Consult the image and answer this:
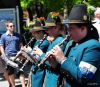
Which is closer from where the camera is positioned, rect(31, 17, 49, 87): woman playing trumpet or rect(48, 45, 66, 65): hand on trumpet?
rect(48, 45, 66, 65): hand on trumpet

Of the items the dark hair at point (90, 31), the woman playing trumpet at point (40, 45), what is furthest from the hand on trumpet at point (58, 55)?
the woman playing trumpet at point (40, 45)

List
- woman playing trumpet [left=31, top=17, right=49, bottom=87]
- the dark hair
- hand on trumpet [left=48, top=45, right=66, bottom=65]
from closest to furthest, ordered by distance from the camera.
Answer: hand on trumpet [left=48, top=45, right=66, bottom=65] → the dark hair → woman playing trumpet [left=31, top=17, right=49, bottom=87]

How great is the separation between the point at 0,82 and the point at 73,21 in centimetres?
830

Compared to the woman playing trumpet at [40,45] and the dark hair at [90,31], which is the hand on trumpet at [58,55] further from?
the woman playing trumpet at [40,45]

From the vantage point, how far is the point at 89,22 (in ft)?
13.6

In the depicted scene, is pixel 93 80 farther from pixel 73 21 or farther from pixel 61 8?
pixel 61 8

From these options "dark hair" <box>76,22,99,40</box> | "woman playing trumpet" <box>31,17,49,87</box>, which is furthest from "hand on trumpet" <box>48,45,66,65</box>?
"woman playing trumpet" <box>31,17,49,87</box>

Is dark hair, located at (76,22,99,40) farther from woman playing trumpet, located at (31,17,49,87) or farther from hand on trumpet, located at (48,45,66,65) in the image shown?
woman playing trumpet, located at (31,17,49,87)

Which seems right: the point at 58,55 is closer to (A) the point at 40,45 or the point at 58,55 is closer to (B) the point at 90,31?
(B) the point at 90,31

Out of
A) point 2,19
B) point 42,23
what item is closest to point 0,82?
point 2,19

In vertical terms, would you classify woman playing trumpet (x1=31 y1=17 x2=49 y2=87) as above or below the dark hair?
below

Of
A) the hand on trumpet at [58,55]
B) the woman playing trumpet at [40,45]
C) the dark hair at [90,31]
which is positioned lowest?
the woman playing trumpet at [40,45]

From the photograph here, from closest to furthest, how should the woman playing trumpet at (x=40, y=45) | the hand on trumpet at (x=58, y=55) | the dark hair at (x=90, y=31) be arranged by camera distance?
the hand on trumpet at (x=58, y=55)
the dark hair at (x=90, y=31)
the woman playing trumpet at (x=40, y=45)

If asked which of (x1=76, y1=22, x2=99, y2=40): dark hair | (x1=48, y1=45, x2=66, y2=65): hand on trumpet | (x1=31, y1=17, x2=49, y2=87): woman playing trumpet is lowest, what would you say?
(x1=31, y1=17, x2=49, y2=87): woman playing trumpet
